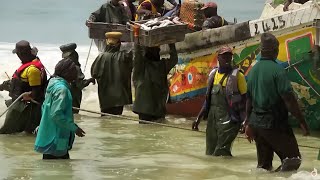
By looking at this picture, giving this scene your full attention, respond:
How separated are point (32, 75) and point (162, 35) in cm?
226

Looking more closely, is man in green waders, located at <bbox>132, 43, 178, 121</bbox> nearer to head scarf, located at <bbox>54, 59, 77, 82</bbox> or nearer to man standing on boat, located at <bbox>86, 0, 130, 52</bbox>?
man standing on boat, located at <bbox>86, 0, 130, 52</bbox>

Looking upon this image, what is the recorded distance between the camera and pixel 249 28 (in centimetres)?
1183

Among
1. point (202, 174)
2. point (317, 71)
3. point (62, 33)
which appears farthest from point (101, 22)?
point (62, 33)

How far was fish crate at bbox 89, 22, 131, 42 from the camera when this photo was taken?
14.2 meters

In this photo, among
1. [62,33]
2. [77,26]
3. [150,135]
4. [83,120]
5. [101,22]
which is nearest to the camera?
[150,135]

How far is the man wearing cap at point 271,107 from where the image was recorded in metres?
7.42

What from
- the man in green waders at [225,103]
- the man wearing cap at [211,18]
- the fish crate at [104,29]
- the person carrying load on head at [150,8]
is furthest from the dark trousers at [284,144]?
the fish crate at [104,29]

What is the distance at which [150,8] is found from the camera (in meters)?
13.6

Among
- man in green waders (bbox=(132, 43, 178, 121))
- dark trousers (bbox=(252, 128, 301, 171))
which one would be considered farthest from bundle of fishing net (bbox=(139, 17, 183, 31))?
dark trousers (bbox=(252, 128, 301, 171))

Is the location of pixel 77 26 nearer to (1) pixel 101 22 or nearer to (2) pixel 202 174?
(1) pixel 101 22

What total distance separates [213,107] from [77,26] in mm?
38063

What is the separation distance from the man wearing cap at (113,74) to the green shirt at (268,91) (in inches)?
222

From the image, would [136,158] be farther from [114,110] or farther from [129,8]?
[129,8]

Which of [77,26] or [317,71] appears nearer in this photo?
[317,71]
